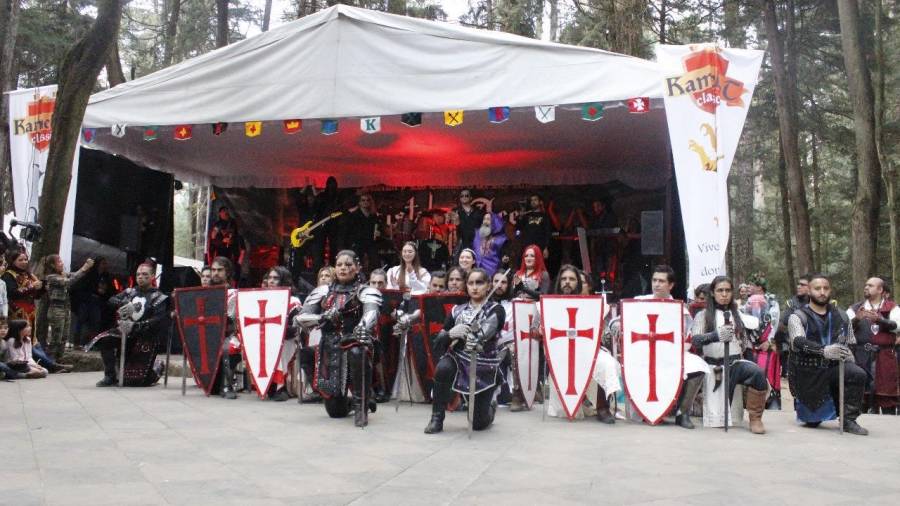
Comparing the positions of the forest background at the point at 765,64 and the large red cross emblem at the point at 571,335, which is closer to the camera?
the large red cross emblem at the point at 571,335

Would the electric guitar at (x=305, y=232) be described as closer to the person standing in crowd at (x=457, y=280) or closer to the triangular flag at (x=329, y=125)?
the triangular flag at (x=329, y=125)

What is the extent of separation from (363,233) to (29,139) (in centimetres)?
521

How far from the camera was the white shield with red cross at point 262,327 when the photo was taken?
7758 millimetres

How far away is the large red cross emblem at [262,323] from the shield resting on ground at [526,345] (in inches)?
81.4

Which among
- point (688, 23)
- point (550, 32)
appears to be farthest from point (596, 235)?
point (550, 32)

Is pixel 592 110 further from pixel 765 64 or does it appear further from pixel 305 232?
pixel 765 64

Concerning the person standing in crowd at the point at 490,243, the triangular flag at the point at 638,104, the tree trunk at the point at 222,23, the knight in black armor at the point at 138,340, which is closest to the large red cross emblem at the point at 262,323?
the knight in black armor at the point at 138,340

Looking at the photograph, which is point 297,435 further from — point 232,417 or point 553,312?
point 553,312

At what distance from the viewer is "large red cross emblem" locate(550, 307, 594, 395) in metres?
6.91

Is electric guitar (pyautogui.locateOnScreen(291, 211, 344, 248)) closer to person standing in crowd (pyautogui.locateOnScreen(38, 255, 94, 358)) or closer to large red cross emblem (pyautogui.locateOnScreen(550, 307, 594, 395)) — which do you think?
person standing in crowd (pyautogui.locateOnScreen(38, 255, 94, 358))

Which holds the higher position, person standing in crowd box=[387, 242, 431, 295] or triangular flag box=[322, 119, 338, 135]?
triangular flag box=[322, 119, 338, 135]

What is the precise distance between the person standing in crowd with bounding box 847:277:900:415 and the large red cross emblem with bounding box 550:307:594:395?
136 inches

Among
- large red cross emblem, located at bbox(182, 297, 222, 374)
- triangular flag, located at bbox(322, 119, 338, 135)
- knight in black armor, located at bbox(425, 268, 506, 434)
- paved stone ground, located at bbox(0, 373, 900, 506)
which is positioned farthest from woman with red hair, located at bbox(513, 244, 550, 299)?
large red cross emblem, located at bbox(182, 297, 222, 374)

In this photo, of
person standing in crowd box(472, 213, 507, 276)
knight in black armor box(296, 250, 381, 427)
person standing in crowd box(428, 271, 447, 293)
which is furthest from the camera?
person standing in crowd box(472, 213, 507, 276)
